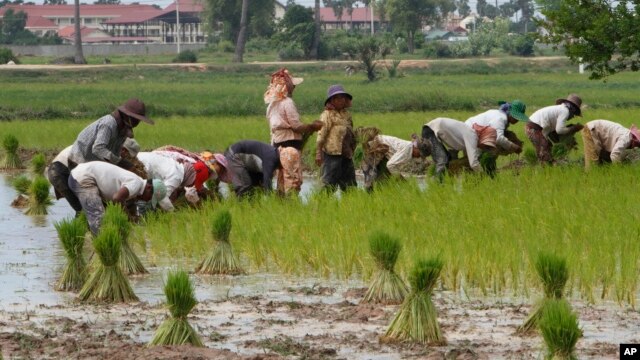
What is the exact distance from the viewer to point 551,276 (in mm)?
6945

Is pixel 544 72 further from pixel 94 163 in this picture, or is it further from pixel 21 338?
pixel 21 338

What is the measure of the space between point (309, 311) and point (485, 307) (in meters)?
1.04

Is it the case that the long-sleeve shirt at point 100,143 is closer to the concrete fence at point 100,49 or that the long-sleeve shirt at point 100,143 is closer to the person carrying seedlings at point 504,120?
the person carrying seedlings at point 504,120

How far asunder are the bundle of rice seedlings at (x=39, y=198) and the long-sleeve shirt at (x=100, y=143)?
91.7 inches

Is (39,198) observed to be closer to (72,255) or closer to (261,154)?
(261,154)

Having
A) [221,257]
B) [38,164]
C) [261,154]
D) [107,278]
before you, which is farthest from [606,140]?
[107,278]

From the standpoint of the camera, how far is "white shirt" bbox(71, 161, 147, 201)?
10.5 metres

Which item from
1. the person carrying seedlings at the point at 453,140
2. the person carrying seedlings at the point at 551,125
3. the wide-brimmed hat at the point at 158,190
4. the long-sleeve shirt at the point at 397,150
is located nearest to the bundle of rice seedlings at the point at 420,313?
the wide-brimmed hat at the point at 158,190

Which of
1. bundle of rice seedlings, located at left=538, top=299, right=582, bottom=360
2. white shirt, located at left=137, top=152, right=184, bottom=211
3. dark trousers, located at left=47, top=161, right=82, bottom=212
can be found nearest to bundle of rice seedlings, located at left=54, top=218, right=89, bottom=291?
dark trousers, located at left=47, top=161, right=82, bottom=212

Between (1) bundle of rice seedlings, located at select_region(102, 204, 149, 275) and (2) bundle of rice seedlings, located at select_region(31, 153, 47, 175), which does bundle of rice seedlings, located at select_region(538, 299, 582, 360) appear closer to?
(1) bundle of rice seedlings, located at select_region(102, 204, 149, 275)

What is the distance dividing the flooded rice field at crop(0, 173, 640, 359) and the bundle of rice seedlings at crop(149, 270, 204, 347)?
4.2 inches

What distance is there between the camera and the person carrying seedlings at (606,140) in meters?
14.2

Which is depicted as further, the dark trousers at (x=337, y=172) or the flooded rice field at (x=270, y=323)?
the dark trousers at (x=337, y=172)

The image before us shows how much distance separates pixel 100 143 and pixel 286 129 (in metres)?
2.29
